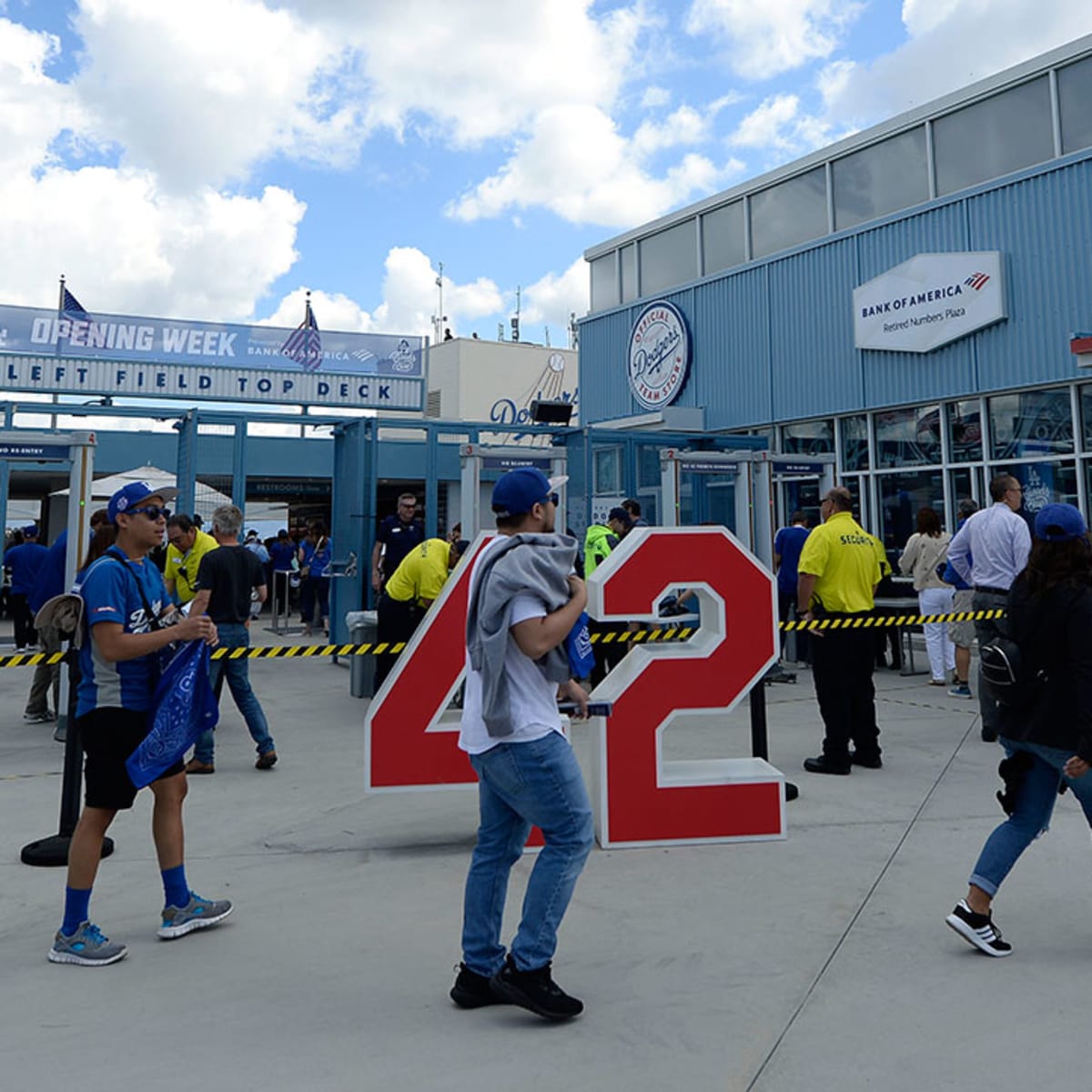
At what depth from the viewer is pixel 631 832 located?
16.4ft

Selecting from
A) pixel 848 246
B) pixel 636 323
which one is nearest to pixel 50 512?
pixel 636 323

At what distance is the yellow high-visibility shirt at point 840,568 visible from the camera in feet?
22.2

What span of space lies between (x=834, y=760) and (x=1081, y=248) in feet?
29.6

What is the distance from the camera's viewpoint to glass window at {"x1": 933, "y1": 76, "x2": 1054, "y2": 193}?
12633 millimetres

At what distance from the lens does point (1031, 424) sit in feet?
41.8

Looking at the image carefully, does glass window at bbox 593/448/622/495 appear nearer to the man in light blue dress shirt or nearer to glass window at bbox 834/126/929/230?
glass window at bbox 834/126/929/230

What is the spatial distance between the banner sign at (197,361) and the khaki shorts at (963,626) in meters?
12.4

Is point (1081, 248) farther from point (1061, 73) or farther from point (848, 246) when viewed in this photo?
point (848, 246)

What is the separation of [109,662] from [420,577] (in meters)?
4.65

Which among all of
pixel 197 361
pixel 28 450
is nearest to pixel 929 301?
pixel 28 450

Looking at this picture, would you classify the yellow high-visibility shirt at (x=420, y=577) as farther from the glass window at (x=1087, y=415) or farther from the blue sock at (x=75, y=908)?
the glass window at (x=1087, y=415)

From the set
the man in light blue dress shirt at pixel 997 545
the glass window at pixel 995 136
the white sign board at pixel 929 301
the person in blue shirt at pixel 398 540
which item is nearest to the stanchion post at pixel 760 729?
the man in light blue dress shirt at pixel 997 545

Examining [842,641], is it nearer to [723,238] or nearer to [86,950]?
[86,950]

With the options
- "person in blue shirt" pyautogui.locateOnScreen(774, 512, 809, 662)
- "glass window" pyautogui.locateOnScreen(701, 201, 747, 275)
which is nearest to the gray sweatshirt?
"person in blue shirt" pyautogui.locateOnScreen(774, 512, 809, 662)
